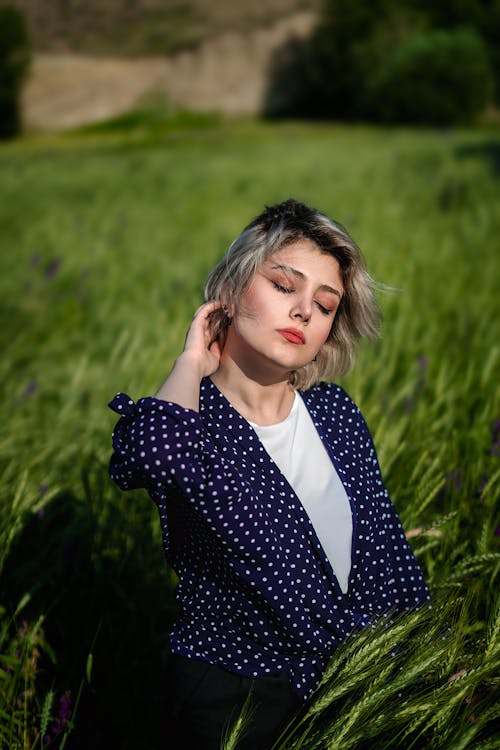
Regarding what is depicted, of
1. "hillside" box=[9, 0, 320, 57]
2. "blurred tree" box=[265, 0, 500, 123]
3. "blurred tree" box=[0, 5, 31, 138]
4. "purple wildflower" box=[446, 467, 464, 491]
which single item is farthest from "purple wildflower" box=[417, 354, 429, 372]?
"blurred tree" box=[265, 0, 500, 123]

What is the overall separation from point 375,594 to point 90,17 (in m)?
5.11

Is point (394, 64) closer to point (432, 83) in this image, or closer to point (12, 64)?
point (432, 83)

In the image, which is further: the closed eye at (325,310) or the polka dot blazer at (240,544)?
the closed eye at (325,310)

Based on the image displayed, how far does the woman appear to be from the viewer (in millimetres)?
951

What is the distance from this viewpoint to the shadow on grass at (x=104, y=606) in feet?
4.47

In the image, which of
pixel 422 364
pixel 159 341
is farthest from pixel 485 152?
pixel 159 341

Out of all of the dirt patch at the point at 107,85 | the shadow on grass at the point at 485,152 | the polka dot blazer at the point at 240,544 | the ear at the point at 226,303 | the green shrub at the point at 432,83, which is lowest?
the polka dot blazer at the point at 240,544

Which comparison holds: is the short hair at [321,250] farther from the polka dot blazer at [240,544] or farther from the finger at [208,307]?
the polka dot blazer at [240,544]

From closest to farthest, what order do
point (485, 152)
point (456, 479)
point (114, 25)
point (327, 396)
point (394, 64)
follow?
point (327, 396), point (456, 479), point (114, 25), point (485, 152), point (394, 64)

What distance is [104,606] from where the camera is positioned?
60.4 inches

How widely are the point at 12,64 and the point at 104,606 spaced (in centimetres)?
540

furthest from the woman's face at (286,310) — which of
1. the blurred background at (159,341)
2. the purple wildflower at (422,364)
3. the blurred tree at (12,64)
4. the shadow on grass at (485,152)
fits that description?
the shadow on grass at (485,152)

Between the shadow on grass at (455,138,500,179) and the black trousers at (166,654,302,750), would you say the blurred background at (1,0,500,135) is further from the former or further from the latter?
the black trousers at (166,654,302,750)

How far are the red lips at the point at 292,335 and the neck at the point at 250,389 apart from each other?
0.09 meters
